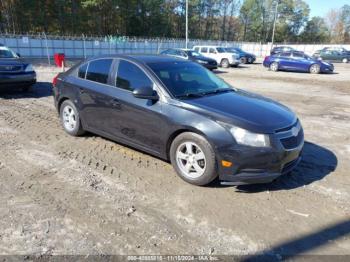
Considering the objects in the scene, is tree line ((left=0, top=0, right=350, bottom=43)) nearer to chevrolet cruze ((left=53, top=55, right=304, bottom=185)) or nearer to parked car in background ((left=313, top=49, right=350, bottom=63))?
parked car in background ((left=313, top=49, right=350, bottom=63))

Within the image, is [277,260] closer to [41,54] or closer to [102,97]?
[102,97]

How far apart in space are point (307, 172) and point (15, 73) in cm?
900

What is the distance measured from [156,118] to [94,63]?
2004 millimetres

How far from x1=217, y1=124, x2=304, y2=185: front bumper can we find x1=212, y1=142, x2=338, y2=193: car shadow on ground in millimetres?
350

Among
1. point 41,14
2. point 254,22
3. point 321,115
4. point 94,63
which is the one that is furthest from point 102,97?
point 254,22

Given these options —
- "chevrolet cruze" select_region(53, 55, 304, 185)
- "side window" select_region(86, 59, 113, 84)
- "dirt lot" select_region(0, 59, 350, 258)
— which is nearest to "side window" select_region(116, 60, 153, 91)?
"chevrolet cruze" select_region(53, 55, 304, 185)

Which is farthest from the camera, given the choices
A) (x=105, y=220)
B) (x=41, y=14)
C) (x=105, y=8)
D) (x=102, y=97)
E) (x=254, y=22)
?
(x=254, y=22)

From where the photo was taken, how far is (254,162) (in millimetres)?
4016

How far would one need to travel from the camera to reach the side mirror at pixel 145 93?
4652mm

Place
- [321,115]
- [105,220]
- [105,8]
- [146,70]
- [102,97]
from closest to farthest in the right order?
[105,220]
[146,70]
[102,97]
[321,115]
[105,8]

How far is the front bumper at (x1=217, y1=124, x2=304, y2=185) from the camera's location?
400 cm

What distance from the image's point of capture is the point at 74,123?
6.36 m

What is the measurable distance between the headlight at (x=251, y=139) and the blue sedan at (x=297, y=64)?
71.1ft

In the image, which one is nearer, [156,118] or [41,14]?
[156,118]
